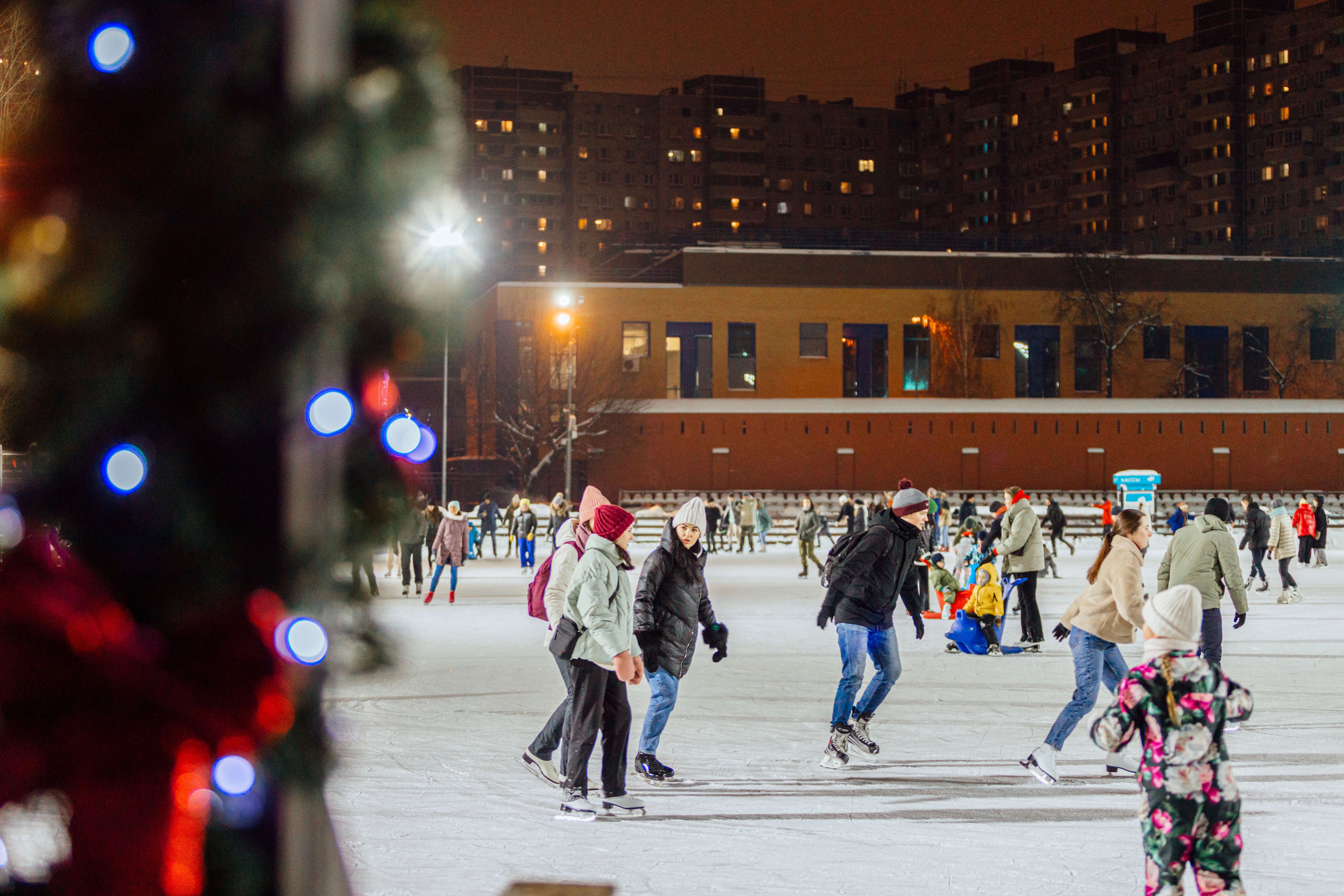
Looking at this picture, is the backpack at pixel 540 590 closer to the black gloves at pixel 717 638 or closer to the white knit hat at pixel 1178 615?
the black gloves at pixel 717 638

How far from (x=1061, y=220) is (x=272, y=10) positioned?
11298cm

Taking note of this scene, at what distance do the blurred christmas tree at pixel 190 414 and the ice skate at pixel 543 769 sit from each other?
A: 18.1 ft

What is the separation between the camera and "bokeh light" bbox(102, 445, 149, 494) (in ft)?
5.59

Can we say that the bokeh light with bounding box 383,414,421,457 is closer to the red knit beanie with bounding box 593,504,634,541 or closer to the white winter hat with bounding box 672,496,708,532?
the red knit beanie with bounding box 593,504,634,541

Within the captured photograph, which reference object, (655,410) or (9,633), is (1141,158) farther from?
(9,633)

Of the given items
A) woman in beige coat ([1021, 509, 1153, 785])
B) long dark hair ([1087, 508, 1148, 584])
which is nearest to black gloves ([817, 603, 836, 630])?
woman in beige coat ([1021, 509, 1153, 785])

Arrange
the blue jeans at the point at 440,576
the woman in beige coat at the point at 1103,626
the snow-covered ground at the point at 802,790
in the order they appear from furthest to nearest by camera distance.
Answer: the blue jeans at the point at 440,576 → the woman in beige coat at the point at 1103,626 → the snow-covered ground at the point at 802,790

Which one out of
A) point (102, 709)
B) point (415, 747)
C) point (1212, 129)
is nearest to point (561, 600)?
point (415, 747)

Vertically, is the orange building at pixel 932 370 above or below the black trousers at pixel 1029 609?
above

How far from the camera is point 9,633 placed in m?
1.73

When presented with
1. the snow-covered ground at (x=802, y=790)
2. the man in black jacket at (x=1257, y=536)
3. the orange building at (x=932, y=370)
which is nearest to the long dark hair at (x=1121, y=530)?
the snow-covered ground at (x=802, y=790)

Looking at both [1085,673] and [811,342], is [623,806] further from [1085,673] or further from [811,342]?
[811,342]

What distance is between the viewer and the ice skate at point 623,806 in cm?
656

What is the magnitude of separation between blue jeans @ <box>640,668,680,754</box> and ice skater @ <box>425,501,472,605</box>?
10.5 metres
